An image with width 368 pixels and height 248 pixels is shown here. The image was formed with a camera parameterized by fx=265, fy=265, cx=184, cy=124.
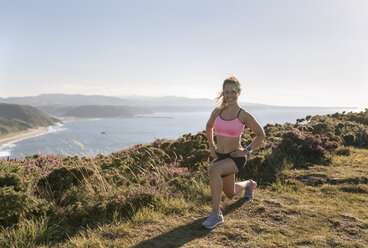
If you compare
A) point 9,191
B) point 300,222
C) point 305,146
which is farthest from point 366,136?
point 9,191

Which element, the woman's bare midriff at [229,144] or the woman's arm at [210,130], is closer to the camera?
the woman's bare midriff at [229,144]

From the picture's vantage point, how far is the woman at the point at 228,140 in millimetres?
4219

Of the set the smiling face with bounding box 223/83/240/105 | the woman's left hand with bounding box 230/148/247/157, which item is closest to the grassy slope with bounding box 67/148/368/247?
the woman's left hand with bounding box 230/148/247/157

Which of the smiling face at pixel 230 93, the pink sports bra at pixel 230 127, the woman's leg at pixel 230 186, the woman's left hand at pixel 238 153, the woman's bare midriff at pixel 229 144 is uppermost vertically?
the smiling face at pixel 230 93

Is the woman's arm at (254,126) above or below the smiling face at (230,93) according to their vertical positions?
below

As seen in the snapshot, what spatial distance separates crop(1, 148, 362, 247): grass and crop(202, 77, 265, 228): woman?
0.46 m

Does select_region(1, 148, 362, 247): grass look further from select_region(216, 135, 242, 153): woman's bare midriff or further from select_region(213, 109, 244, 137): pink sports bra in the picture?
select_region(213, 109, 244, 137): pink sports bra

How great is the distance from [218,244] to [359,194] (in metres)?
3.88

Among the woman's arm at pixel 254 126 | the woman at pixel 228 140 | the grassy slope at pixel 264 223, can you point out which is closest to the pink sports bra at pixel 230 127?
the woman at pixel 228 140

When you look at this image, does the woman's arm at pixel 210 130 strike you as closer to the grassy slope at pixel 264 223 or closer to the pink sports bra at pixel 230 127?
the pink sports bra at pixel 230 127

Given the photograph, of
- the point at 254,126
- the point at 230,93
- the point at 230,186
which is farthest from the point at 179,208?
the point at 230,93

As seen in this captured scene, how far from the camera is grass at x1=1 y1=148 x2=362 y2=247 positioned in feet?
12.4

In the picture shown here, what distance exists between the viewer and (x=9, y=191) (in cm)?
425

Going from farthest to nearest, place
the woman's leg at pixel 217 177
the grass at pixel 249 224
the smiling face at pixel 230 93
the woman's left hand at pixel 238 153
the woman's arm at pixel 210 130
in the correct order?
the woman's arm at pixel 210 130 → the smiling face at pixel 230 93 → the woman's left hand at pixel 238 153 → the woman's leg at pixel 217 177 → the grass at pixel 249 224
